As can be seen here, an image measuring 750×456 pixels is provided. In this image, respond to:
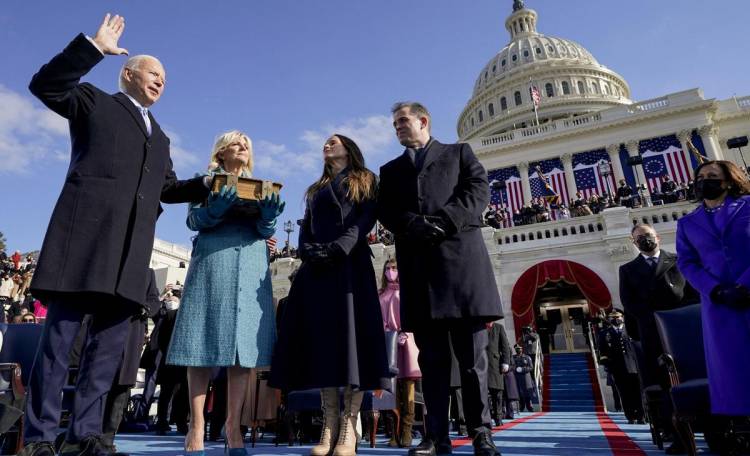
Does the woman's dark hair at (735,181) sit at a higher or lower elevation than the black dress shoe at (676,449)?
higher

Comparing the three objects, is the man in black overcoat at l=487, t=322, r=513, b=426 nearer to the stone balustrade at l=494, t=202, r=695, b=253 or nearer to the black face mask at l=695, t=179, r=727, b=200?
the black face mask at l=695, t=179, r=727, b=200

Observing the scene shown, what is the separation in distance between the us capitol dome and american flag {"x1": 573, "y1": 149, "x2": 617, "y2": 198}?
809 inches

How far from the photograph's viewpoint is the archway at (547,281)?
1727 centimetres

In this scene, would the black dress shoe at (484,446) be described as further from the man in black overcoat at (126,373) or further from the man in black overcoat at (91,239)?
the man in black overcoat at (126,373)

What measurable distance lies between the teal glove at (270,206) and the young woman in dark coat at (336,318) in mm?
287

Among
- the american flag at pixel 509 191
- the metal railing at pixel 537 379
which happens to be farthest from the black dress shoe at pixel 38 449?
the american flag at pixel 509 191

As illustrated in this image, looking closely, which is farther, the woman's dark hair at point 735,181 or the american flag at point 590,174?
the american flag at point 590,174

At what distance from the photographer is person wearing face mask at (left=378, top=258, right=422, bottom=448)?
4.42 metres

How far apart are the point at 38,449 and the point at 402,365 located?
347cm

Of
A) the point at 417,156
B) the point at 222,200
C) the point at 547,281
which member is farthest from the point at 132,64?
the point at 547,281

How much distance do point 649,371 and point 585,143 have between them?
32085mm

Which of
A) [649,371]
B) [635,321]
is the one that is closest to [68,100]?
[649,371]

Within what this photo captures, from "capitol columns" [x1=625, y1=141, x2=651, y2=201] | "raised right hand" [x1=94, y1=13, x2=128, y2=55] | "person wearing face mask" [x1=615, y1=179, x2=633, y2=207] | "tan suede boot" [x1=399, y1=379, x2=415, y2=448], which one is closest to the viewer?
"raised right hand" [x1=94, y1=13, x2=128, y2=55]

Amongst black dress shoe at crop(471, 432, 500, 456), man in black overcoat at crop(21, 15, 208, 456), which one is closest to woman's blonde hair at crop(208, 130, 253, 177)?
man in black overcoat at crop(21, 15, 208, 456)
